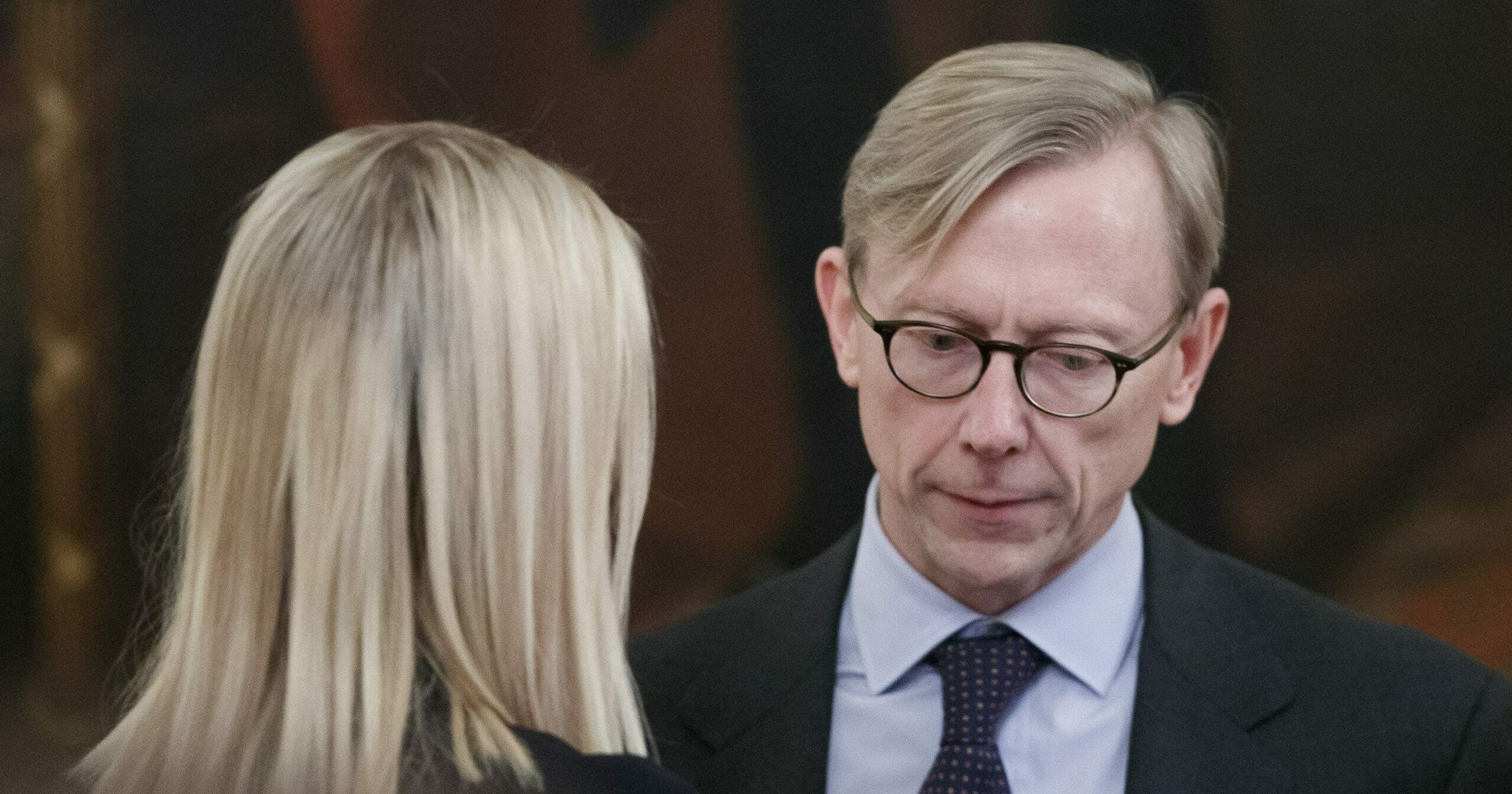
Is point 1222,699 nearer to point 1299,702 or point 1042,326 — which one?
point 1299,702

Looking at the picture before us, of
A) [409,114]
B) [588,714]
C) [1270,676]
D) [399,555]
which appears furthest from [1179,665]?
[409,114]

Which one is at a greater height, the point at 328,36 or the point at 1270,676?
the point at 328,36

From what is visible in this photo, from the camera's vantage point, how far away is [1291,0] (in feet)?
13.5

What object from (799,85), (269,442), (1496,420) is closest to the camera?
(269,442)

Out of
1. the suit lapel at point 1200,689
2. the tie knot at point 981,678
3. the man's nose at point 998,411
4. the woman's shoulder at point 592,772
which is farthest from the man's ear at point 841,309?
the woman's shoulder at point 592,772

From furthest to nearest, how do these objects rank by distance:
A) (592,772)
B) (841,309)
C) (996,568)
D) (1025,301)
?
(841,309), (996,568), (1025,301), (592,772)

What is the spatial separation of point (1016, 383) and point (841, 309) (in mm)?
455

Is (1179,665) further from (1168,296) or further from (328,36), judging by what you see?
(328,36)

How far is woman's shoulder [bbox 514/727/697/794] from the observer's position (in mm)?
1684

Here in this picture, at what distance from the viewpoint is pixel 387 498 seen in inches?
70.2

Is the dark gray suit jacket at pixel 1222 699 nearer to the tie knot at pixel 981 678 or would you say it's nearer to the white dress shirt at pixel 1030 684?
the white dress shirt at pixel 1030 684

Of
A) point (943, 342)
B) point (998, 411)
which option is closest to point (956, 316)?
point (943, 342)

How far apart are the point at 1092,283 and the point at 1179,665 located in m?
0.65

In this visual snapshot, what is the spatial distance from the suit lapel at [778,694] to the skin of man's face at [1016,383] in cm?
21
